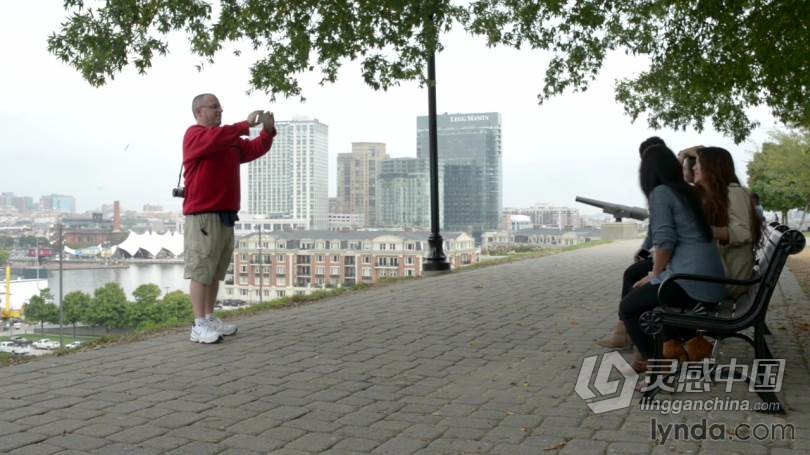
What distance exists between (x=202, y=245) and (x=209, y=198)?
40cm

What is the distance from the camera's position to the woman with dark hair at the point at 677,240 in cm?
421

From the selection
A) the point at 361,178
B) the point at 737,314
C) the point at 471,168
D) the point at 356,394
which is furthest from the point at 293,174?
the point at 737,314

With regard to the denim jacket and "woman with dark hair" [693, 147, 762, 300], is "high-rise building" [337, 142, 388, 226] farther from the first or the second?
the denim jacket

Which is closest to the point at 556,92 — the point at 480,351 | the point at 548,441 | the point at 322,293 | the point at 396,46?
the point at 396,46

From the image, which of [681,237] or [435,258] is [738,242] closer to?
[681,237]

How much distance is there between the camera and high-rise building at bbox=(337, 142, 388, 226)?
73.0 feet

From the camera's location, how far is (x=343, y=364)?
5.22 metres

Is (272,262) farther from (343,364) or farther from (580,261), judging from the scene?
(580,261)

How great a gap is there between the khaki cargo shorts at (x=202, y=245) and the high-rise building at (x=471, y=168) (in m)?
9.09

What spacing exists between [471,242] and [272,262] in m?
6.55

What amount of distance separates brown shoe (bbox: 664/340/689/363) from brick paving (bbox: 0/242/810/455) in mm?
485

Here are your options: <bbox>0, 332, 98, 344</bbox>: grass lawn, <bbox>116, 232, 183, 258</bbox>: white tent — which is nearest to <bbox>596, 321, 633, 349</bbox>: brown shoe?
<bbox>0, 332, 98, 344</bbox>: grass lawn

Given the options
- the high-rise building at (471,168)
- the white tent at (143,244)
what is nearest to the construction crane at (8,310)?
the white tent at (143,244)

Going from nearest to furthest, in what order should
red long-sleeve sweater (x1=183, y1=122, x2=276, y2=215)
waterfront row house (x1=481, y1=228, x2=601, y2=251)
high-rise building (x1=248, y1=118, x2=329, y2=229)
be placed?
red long-sleeve sweater (x1=183, y1=122, x2=276, y2=215) → high-rise building (x1=248, y1=118, x2=329, y2=229) → waterfront row house (x1=481, y1=228, x2=601, y2=251)
